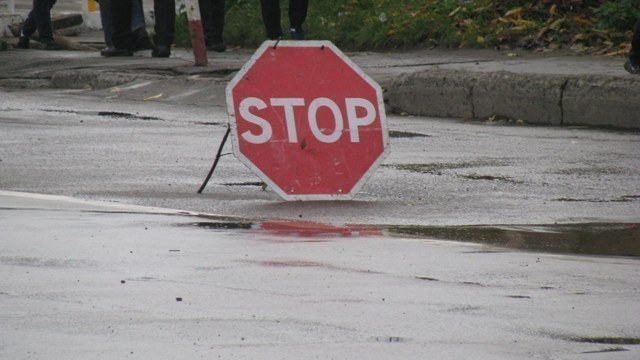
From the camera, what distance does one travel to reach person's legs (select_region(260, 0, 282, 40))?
16.8 m

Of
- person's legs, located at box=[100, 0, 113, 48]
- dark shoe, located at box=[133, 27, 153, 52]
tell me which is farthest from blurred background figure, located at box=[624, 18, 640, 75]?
dark shoe, located at box=[133, 27, 153, 52]

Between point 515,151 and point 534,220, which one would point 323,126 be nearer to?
point 534,220

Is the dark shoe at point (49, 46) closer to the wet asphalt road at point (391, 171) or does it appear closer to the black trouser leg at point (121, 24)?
the black trouser leg at point (121, 24)

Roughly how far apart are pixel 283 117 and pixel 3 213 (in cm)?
166

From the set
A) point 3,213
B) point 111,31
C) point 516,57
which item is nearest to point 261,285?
point 3,213

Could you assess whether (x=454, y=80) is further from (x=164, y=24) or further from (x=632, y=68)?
(x=164, y=24)

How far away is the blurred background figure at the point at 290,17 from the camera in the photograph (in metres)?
16.4

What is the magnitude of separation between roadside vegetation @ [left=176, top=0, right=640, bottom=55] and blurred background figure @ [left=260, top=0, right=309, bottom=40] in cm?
142

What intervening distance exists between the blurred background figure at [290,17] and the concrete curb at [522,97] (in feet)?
10.8

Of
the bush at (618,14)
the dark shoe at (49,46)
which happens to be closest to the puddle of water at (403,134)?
the bush at (618,14)

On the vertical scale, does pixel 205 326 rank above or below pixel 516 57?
above

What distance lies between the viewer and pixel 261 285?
5211mm

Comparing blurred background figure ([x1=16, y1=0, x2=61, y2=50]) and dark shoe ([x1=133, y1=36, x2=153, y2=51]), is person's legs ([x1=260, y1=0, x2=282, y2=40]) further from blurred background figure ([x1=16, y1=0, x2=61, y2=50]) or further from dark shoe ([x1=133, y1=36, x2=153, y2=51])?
blurred background figure ([x1=16, y1=0, x2=61, y2=50])

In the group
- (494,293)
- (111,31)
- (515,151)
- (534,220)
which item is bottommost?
(111,31)
